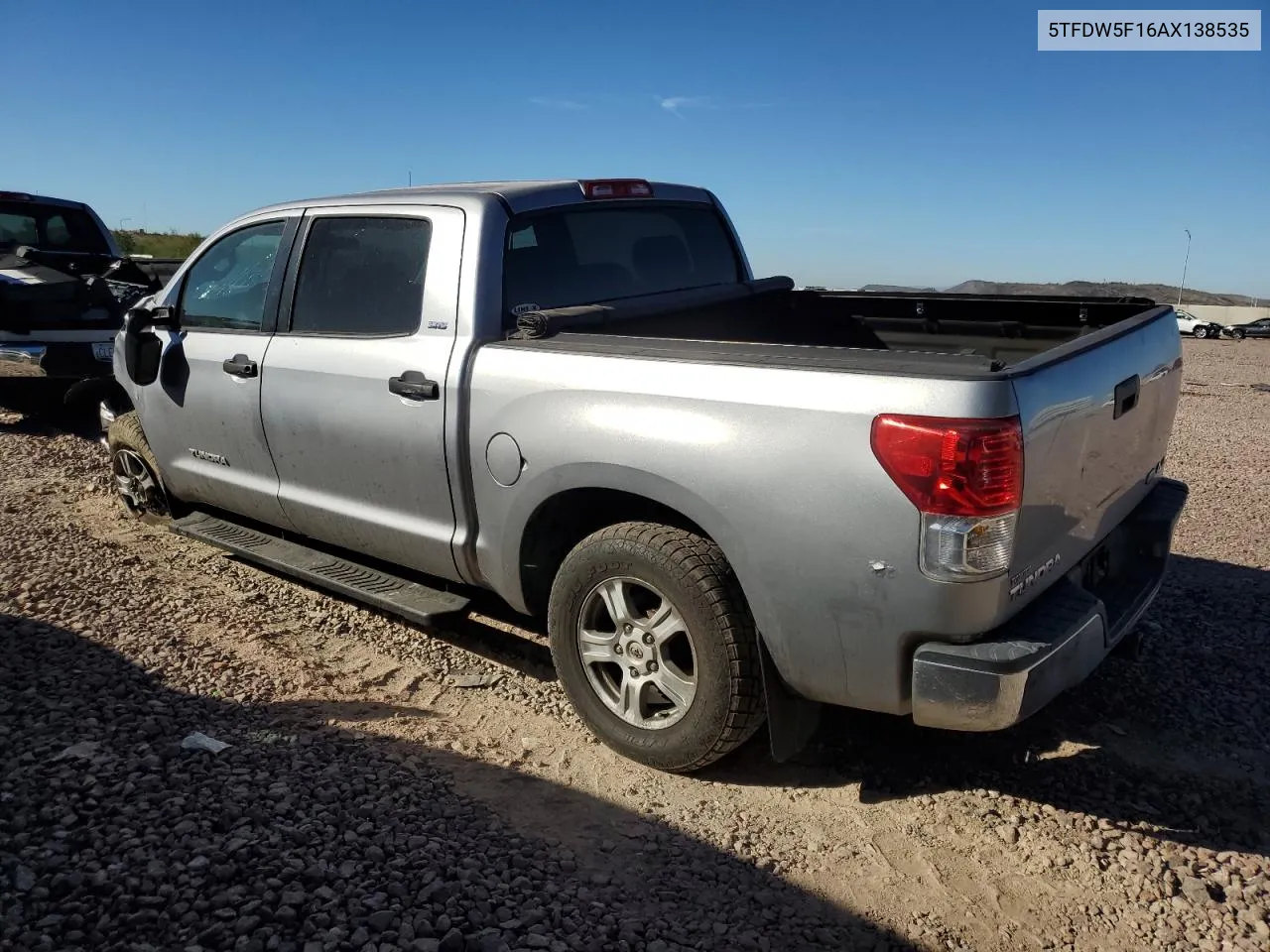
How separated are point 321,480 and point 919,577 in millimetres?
2748

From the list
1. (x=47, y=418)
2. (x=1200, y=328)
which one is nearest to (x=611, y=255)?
(x=47, y=418)

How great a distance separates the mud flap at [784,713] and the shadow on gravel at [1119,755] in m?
0.31

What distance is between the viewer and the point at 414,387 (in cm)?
366

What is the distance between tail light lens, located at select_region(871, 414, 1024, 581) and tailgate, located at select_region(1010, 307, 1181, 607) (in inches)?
3.0

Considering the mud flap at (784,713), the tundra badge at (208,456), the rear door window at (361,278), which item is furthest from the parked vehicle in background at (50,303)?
the mud flap at (784,713)

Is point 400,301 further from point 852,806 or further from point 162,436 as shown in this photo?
point 852,806

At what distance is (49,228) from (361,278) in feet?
24.7

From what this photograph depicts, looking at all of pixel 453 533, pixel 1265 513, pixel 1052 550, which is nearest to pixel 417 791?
pixel 453 533

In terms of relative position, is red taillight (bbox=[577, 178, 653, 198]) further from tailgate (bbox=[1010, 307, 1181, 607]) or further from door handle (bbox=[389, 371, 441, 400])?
tailgate (bbox=[1010, 307, 1181, 607])

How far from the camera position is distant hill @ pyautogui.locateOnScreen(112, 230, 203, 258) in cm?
2977

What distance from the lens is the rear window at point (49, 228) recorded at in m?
9.41

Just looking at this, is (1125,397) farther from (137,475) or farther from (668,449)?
(137,475)

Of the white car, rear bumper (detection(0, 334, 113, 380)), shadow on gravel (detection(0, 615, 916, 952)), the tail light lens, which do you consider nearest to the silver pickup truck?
the tail light lens

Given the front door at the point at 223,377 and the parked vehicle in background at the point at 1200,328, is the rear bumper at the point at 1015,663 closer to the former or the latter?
the front door at the point at 223,377
